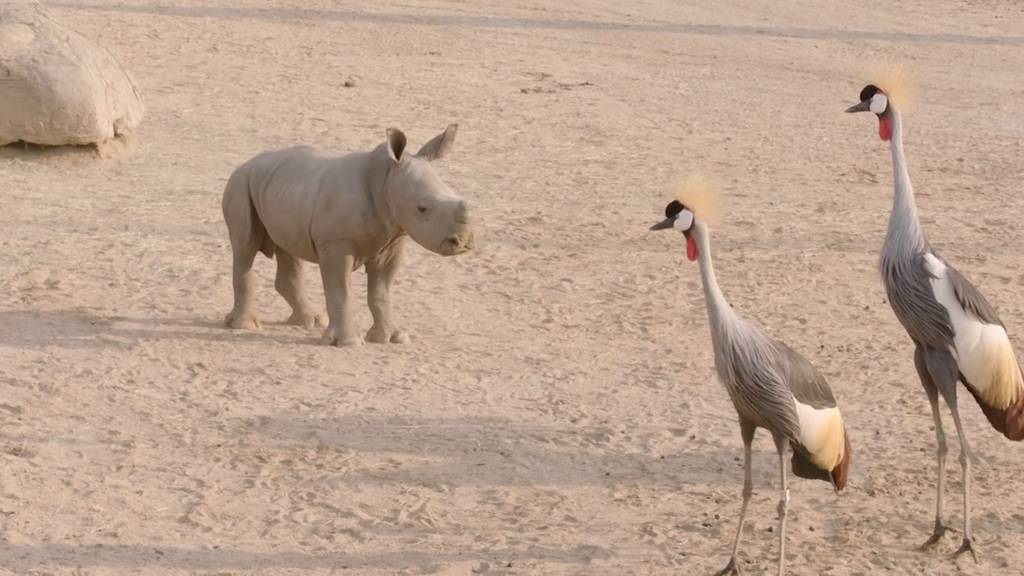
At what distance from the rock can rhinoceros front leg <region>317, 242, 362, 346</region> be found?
3659 mm

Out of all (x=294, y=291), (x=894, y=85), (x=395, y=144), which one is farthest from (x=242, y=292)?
(x=894, y=85)

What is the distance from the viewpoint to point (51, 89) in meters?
11.3

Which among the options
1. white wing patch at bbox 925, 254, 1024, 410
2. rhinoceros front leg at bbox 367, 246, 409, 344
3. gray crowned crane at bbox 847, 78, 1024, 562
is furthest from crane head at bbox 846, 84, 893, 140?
rhinoceros front leg at bbox 367, 246, 409, 344

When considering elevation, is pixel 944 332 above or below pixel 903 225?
below

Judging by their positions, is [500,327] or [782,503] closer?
[782,503]

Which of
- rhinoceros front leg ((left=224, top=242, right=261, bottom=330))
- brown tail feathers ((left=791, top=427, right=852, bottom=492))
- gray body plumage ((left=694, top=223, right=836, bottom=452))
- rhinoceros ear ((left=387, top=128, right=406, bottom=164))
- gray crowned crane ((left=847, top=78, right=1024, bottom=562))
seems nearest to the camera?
gray body plumage ((left=694, top=223, right=836, bottom=452))

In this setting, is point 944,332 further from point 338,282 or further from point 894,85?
point 338,282

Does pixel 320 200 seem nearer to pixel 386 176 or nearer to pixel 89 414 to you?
pixel 386 176

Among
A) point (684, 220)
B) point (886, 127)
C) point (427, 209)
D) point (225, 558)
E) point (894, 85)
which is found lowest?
point (225, 558)

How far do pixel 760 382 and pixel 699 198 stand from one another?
2.22ft

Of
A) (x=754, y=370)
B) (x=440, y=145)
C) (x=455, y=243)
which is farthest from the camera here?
(x=440, y=145)

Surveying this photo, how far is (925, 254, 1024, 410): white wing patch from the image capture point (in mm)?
6523

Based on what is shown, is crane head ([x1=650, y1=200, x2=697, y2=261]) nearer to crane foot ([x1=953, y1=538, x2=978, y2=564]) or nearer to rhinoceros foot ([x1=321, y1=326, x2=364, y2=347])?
crane foot ([x1=953, y1=538, x2=978, y2=564])

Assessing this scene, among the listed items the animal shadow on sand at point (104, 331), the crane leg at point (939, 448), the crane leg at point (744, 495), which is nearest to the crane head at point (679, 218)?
the crane leg at point (744, 495)
